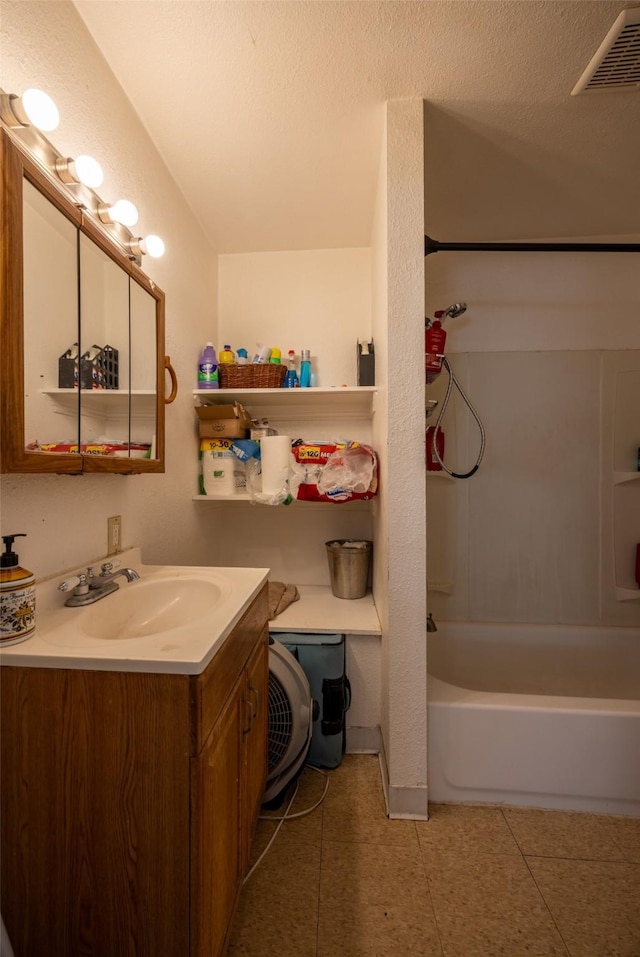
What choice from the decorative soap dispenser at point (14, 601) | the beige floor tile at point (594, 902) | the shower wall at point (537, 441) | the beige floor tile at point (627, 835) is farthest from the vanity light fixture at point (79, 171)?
the beige floor tile at point (627, 835)

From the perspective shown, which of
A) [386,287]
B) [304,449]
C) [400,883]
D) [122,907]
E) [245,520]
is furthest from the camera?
[245,520]

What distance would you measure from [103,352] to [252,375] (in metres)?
0.89

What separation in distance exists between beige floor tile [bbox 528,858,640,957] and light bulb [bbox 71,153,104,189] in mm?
2310

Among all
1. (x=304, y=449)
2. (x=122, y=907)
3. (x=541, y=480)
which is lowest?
(x=122, y=907)

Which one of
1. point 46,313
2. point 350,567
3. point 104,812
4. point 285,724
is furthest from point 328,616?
point 46,313

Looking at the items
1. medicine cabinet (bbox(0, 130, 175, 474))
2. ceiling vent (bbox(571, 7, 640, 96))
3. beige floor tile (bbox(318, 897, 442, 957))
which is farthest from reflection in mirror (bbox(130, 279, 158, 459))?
ceiling vent (bbox(571, 7, 640, 96))

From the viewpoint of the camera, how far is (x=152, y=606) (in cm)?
116

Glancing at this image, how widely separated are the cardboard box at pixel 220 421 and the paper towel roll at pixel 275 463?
16cm

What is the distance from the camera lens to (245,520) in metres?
2.22

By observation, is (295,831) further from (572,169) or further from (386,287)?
(572,169)

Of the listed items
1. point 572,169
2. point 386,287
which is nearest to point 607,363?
point 572,169

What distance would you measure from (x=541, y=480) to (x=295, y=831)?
1955 mm

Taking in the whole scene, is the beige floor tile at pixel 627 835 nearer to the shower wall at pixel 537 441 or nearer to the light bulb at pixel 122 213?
Result: the shower wall at pixel 537 441

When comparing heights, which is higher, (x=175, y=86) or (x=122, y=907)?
(x=175, y=86)
